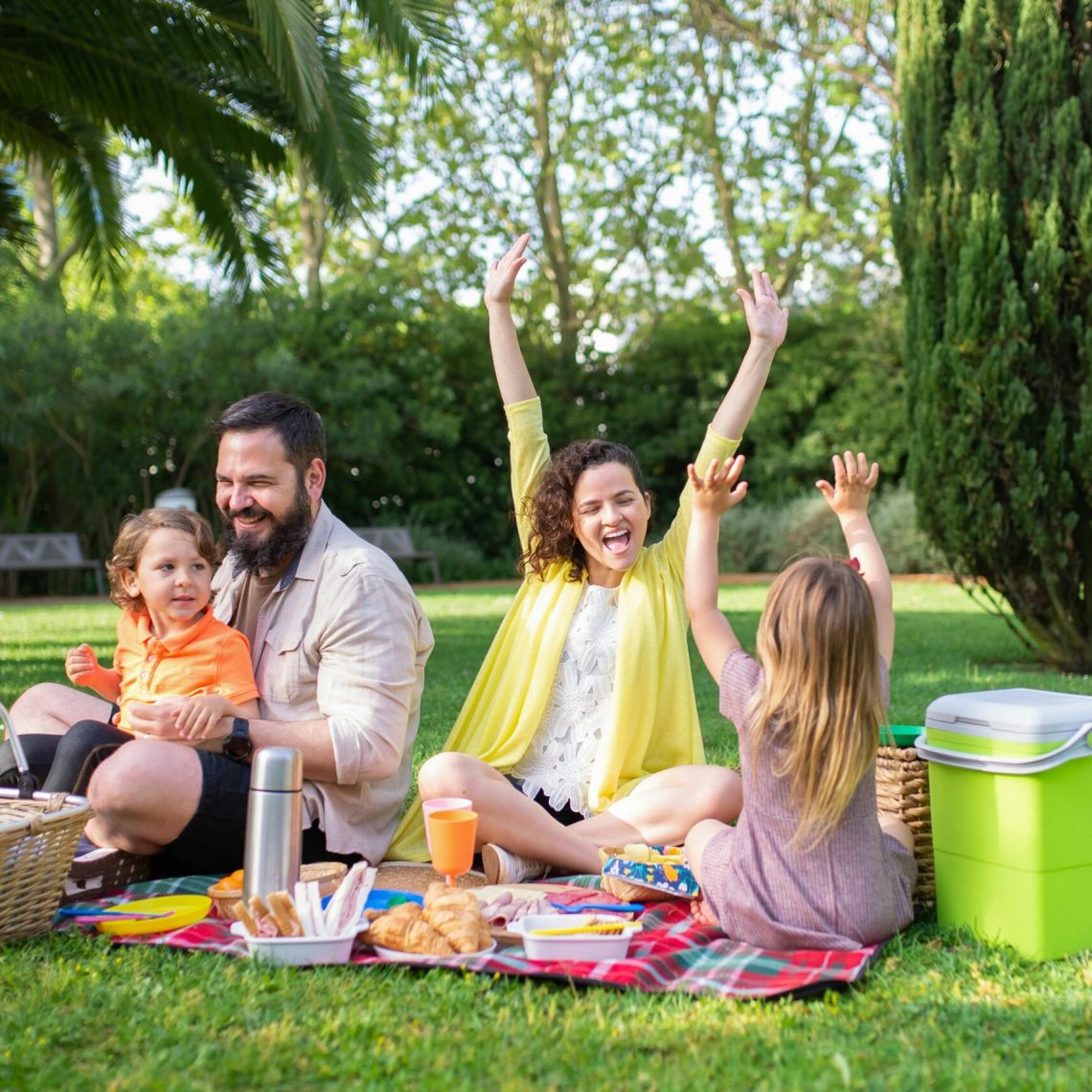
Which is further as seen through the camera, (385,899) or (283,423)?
(283,423)

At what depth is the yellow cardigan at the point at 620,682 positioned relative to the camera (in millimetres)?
3807

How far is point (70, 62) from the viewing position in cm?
823

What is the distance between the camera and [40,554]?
659 inches

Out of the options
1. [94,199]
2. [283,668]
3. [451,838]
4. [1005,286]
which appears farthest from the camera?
[94,199]

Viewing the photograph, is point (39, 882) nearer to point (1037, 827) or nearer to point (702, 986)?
point (702, 986)

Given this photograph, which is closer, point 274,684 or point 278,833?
point 278,833

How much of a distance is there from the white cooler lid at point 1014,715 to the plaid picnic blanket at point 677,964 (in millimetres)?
589

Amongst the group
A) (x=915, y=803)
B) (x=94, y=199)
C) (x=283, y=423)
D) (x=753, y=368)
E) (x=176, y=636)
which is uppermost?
(x=94, y=199)

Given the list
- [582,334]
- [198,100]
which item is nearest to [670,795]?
[198,100]

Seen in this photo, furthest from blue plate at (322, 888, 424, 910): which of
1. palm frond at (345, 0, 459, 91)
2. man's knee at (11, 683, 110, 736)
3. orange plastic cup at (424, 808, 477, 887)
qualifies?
palm frond at (345, 0, 459, 91)

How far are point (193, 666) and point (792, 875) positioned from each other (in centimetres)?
177

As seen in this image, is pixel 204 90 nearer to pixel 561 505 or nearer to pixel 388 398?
pixel 561 505

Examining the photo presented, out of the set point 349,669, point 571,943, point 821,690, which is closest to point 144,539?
point 349,669

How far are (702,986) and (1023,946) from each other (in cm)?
84
